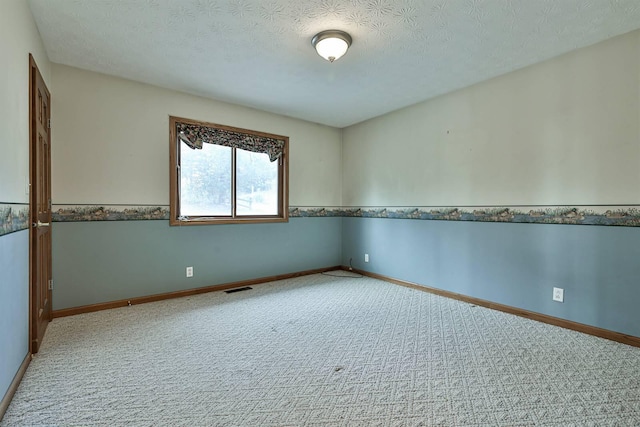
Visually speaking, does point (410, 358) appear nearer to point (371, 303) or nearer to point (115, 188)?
point (371, 303)

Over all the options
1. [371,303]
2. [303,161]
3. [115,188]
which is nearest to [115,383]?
[115,188]

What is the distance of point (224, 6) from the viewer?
2174 mm

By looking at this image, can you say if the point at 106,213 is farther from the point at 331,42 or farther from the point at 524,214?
the point at 524,214

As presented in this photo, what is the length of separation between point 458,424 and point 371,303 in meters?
1.95

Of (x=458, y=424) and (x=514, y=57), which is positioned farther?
(x=514, y=57)

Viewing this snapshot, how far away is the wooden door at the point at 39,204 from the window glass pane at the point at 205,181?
125 centimetres

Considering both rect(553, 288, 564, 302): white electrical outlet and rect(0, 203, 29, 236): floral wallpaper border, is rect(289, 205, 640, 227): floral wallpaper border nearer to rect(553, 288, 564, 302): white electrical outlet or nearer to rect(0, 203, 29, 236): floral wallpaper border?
rect(553, 288, 564, 302): white electrical outlet

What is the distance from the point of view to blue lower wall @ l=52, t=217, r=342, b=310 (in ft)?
10.2

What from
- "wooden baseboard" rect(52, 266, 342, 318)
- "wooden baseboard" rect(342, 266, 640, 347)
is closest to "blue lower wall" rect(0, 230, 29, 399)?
"wooden baseboard" rect(52, 266, 342, 318)

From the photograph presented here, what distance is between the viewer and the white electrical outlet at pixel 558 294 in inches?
112

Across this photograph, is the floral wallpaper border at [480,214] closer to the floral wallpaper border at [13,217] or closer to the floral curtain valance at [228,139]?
the floral curtain valance at [228,139]

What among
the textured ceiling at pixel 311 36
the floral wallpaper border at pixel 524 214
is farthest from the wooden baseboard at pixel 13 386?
the floral wallpaper border at pixel 524 214

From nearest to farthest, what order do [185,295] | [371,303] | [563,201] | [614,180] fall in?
[614,180]
[563,201]
[371,303]
[185,295]

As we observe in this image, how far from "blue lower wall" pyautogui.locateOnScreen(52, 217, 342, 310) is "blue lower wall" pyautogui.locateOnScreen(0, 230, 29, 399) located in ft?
3.36
